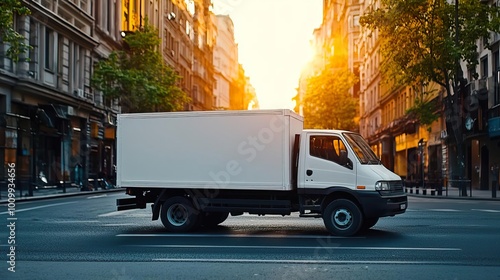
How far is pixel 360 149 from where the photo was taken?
43.4 feet

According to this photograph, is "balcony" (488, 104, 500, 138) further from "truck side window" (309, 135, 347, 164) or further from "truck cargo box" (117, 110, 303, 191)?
"truck side window" (309, 135, 347, 164)

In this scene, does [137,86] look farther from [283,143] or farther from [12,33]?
[283,143]

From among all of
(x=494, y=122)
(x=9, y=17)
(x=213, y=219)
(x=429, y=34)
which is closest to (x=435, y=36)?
(x=429, y=34)

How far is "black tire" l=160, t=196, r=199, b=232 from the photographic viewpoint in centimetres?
1380

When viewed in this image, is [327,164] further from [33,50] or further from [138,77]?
[138,77]

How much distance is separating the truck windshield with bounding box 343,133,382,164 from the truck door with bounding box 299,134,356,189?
0.19 m

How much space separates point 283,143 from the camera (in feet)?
43.0

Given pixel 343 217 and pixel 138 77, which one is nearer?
pixel 343 217

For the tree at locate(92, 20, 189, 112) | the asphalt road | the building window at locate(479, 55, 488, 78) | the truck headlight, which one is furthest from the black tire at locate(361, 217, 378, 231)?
the tree at locate(92, 20, 189, 112)

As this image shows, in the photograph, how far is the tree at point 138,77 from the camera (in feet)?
133

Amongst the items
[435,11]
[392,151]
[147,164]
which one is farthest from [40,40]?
[392,151]

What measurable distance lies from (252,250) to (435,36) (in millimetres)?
24962

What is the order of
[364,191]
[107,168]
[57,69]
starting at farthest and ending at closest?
[107,168] < [57,69] < [364,191]

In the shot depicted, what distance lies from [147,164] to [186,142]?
→ 1.05 m
